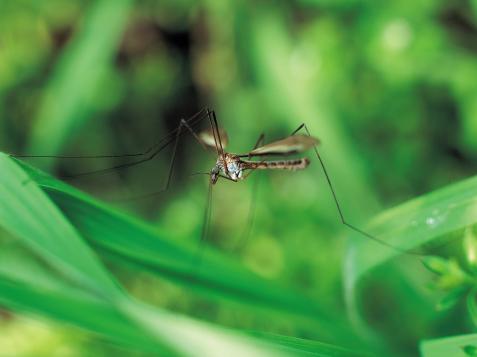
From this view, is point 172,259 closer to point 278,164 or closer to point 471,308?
point 278,164

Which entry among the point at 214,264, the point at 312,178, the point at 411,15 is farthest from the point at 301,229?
the point at 411,15

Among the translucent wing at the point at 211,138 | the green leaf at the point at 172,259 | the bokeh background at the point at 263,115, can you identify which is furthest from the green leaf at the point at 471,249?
the translucent wing at the point at 211,138

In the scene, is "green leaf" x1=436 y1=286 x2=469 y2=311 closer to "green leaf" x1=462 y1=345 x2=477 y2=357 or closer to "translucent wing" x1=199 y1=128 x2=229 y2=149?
"green leaf" x1=462 y1=345 x2=477 y2=357

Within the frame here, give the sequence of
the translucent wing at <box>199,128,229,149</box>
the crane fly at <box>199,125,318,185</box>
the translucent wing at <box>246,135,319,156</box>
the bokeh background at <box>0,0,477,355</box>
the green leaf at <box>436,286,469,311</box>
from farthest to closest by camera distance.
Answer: the bokeh background at <box>0,0,477,355</box> → the translucent wing at <box>199,128,229,149</box> → the crane fly at <box>199,125,318,185</box> → the translucent wing at <box>246,135,319,156</box> → the green leaf at <box>436,286,469,311</box>

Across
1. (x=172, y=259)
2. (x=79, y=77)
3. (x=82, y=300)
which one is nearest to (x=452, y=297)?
(x=172, y=259)

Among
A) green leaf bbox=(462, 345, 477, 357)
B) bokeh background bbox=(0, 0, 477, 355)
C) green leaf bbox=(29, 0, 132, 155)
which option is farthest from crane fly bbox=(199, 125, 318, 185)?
green leaf bbox=(29, 0, 132, 155)

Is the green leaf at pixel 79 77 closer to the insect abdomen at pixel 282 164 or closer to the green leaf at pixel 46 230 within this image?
the insect abdomen at pixel 282 164

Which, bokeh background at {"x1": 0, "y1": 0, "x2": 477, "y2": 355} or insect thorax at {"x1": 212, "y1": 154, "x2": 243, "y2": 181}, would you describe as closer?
insect thorax at {"x1": 212, "y1": 154, "x2": 243, "y2": 181}
